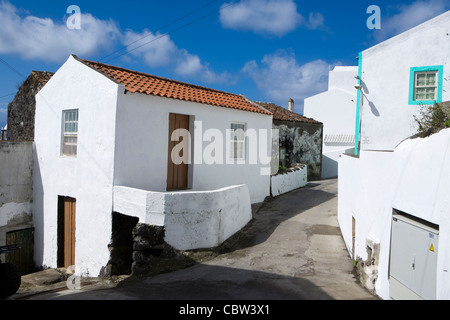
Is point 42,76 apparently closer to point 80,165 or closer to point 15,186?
point 15,186

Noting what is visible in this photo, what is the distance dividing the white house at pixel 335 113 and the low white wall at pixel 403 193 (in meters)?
16.6

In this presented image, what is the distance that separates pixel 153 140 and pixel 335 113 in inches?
784

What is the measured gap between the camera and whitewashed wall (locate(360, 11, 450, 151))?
11.3m

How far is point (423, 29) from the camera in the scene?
37.9ft

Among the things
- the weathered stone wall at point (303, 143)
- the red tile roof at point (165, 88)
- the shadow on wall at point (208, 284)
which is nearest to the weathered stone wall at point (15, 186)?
the red tile roof at point (165, 88)

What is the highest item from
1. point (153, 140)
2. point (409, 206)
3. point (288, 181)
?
point (153, 140)

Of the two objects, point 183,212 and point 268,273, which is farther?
point 183,212

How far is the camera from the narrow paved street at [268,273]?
5.89m

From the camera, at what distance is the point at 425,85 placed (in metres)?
11.7

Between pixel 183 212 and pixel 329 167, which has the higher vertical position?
pixel 329 167

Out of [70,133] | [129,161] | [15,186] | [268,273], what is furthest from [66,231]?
[268,273]

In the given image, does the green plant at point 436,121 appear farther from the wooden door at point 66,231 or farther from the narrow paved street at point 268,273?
the wooden door at point 66,231

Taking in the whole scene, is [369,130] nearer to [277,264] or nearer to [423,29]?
[423,29]

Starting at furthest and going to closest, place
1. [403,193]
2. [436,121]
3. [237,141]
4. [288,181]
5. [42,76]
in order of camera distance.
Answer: [288,181]
[42,76]
[237,141]
[436,121]
[403,193]
